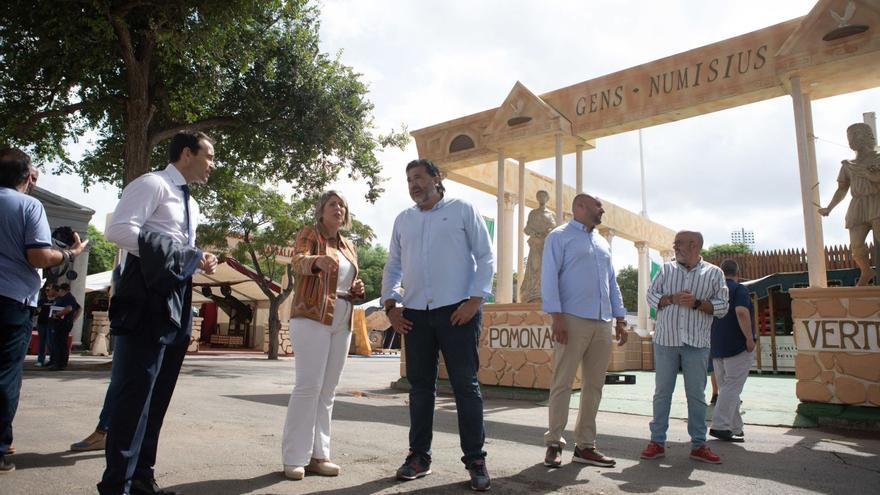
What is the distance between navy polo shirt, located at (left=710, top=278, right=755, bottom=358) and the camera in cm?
552

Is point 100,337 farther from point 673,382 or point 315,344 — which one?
point 673,382

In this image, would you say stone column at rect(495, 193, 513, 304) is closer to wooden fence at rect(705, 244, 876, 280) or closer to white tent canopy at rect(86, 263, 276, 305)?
wooden fence at rect(705, 244, 876, 280)

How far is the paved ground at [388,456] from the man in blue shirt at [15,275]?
402 mm

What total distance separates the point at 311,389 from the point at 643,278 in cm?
1771

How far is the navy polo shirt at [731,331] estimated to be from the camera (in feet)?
18.1

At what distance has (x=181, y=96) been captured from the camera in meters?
12.0

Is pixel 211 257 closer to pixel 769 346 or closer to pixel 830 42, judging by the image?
pixel 830 42

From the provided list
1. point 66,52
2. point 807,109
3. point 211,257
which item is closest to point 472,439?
point 211,257

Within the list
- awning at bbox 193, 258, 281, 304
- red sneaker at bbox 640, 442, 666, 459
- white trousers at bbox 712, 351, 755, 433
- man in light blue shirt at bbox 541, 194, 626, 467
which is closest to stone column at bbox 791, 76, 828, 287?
white trousers at bbox 712, 351, 755, 433

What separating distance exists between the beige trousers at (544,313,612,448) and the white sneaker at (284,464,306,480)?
5.42ft

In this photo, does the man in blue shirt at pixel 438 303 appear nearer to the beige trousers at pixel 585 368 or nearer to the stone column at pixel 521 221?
the beige trousers at pixel 585 368

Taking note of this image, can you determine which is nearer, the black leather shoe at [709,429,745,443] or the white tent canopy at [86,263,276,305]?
the black leather shoe at [709,429,745,443]

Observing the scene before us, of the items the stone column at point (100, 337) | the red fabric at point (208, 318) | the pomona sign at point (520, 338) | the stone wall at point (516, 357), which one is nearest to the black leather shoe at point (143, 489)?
the stone wall at point (516, 357)

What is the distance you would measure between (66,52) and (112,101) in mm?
2308
